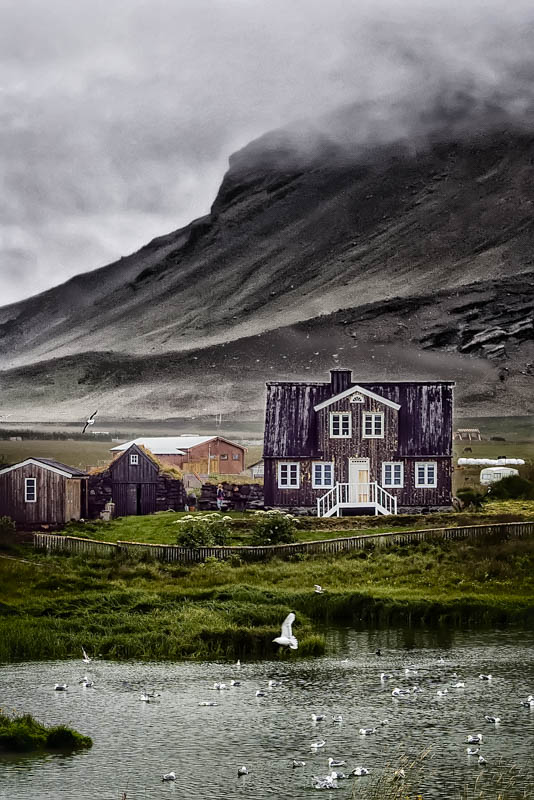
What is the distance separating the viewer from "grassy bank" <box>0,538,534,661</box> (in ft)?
116

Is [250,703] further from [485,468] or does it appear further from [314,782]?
[485,468]

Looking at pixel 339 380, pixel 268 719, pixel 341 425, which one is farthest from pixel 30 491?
pixel 268 719

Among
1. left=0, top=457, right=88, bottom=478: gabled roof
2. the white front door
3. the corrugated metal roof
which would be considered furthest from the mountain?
left=0, top=457, right=88, bottom=478: gabled roof

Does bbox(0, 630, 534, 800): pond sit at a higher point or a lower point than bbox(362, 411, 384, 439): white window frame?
lower

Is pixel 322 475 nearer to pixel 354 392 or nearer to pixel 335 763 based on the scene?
pixel 354 392

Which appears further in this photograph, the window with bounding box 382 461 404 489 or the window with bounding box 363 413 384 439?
→ the window with bounding box 363 413 384 439

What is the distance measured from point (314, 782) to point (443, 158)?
151 m

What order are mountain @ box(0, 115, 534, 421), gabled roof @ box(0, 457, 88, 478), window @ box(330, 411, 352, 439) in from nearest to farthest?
gabled roof @ box(0, 457, 88, 478)
window @ box(330, 411, 352, 439)
mountain @ box(0, 115, 534, 421)

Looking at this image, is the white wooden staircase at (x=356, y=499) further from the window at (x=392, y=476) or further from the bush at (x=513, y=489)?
the bush at (x=513, y=489)

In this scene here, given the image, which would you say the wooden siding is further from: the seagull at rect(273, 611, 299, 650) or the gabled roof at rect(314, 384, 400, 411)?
the seagull at rect(273, 611, 299, 650)

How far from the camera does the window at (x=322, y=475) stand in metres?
52.1

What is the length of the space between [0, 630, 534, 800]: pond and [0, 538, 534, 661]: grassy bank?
1.99 metres

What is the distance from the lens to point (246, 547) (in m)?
47.9

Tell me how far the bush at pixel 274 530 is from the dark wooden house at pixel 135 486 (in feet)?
14.2
